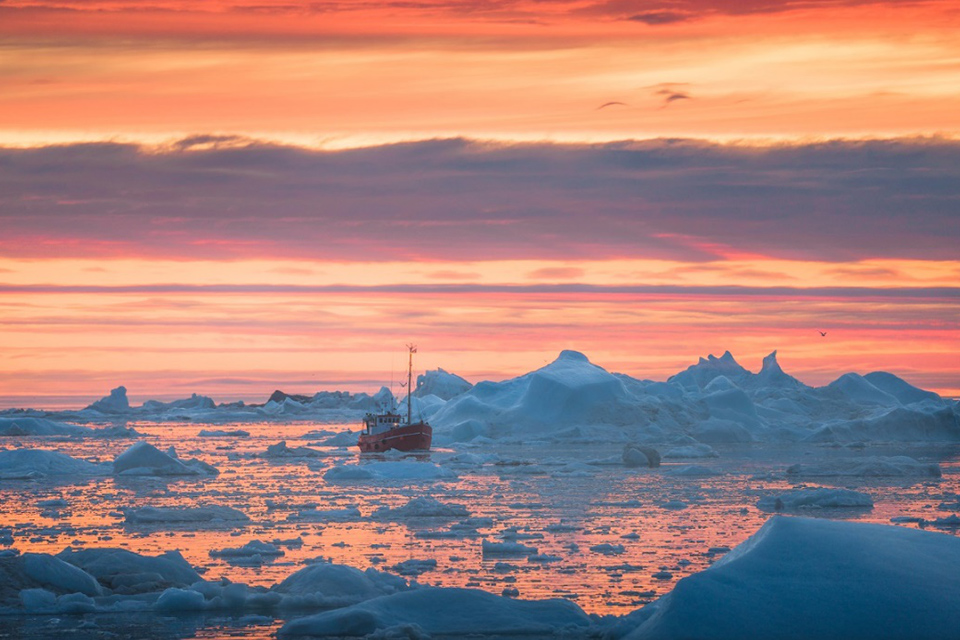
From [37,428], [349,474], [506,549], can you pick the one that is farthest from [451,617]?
[37,428]

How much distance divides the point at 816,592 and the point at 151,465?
80.0 ft

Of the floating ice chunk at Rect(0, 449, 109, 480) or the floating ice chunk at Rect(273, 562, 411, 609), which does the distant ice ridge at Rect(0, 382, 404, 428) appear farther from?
the floating ice chunk at Rect(273, 562, 411, 609)

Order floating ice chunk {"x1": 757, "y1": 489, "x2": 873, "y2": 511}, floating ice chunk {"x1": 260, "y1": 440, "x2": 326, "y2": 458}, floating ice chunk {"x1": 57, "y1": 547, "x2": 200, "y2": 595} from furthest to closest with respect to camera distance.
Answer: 1. floating ice chunk {"x1": 260, "y1": 440, "x2": 326, "y2": 458}
2. floating ice chunk {"x1": 757, "y1": 489, "x2": 873, "y2": 511}
3. floating ice chunk {"x1": 57, "y1": 547, "x2": 200, "y2": 595}

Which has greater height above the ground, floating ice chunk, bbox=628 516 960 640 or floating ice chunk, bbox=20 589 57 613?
floating ice chunk, bbox=628 516 960 640

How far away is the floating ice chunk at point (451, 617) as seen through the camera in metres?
9.33

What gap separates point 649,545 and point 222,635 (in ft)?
24.0

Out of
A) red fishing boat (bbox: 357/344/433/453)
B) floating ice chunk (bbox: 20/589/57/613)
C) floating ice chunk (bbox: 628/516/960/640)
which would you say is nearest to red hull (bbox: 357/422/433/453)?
red fishing boat (bbox: 357/344/433/453)

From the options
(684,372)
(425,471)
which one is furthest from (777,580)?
(684,372)

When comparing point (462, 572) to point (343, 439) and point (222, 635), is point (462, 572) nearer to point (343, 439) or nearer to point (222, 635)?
point (222, 635)

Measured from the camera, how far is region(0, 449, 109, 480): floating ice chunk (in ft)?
98.3

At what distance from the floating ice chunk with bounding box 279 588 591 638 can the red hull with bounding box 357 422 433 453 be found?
35.2 meters

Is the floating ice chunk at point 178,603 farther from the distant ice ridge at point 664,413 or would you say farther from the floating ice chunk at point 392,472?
the distant ice ridge at point 664,413

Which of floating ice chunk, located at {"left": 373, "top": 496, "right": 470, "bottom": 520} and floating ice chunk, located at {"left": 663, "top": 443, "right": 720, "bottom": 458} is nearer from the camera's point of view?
floating ice chunk, located at {"left": 373, "top": 496, "right": 470, "bottom": 520}

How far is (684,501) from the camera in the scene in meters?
21.6
